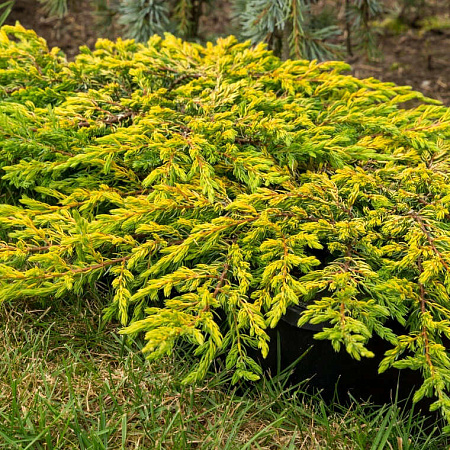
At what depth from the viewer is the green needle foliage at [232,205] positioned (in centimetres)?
153

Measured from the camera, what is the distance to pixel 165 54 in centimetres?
239

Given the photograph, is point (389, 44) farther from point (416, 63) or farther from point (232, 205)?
point (232, 205)

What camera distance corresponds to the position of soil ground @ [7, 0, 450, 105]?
4.76 meters

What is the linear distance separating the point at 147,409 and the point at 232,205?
646mm

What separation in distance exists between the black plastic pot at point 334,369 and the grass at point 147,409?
0.16 feet

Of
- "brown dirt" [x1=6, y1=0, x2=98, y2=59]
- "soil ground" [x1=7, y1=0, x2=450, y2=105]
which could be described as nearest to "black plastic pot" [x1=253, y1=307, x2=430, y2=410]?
"soil ground" [x1=7, y1=0, x2=450, y2=105]

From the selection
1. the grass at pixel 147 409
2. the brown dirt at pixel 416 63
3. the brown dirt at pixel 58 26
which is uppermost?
the brown dirt at pixel 58 26

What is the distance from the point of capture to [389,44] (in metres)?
5.38

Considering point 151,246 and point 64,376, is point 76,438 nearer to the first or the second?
point 64,376

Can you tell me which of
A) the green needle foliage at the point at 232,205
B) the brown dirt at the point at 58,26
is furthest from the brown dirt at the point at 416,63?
the green needle foliage at the point at 232,205

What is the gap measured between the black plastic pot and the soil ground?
10.7ft

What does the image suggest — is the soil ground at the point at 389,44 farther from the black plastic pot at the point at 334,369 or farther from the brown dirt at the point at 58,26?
the black plastic pot at the point at 334,369

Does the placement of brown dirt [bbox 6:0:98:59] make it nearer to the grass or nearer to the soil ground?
the soil ground

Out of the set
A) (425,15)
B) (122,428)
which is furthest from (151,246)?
(425,15)
